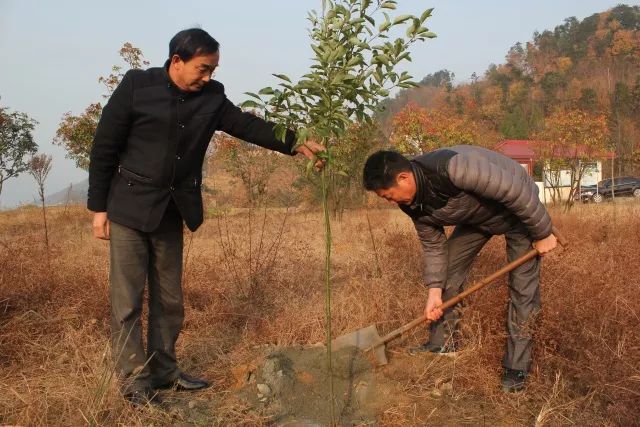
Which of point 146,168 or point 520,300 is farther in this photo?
point 520,300

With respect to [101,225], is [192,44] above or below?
above

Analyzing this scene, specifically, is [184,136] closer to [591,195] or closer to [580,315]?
[580,315]

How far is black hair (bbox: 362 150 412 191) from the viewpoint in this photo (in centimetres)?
283

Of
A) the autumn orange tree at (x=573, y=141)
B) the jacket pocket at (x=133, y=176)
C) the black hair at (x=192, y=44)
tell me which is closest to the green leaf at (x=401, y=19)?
the black hair at (x=192, y=44)

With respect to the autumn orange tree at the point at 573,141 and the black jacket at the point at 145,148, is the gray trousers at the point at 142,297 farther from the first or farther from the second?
the autumn orange tree at the point at 573,141

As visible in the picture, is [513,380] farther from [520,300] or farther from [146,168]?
[146,168]

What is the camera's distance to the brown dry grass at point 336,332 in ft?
9.11

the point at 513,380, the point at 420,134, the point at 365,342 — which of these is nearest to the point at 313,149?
the point at 365,342

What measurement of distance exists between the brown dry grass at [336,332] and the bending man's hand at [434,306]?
0.27 metres

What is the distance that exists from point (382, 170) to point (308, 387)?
128 cm

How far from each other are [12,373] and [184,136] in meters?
A: 1.90

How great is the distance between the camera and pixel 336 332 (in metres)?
4.05

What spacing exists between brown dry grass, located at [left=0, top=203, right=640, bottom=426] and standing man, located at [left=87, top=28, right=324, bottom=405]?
0.94 ft

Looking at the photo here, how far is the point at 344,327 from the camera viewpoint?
411 cm
